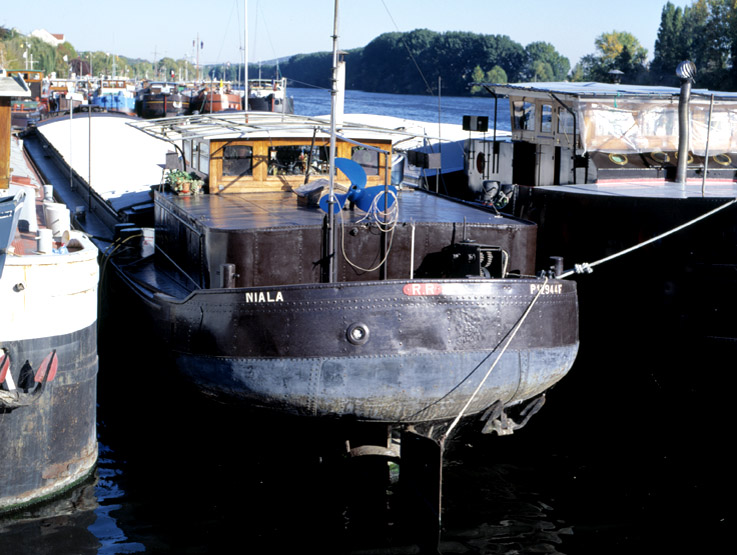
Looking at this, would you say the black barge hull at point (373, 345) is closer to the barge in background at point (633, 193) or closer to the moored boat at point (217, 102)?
the barge in background at point (633, 193)

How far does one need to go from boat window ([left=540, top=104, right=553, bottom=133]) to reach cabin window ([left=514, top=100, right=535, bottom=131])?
355mm

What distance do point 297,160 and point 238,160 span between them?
3.23 feet

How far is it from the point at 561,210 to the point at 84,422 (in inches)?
354

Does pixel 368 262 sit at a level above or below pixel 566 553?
above

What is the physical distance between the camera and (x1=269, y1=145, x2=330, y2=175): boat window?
15.0 metres

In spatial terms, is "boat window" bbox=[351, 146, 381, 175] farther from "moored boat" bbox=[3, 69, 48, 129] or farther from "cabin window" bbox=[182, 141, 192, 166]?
"moored boat" bbox=[3, 69, 48, 129]

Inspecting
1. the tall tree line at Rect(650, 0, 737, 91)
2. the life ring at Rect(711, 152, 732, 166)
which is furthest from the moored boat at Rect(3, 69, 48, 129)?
the tall tree line at Rect(650, 0, 737, 91)

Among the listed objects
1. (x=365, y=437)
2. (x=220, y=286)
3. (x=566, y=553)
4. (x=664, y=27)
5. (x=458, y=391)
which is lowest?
(x=566, y=553)

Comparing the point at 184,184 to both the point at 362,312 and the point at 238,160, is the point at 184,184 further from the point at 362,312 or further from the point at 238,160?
the point at 362,312

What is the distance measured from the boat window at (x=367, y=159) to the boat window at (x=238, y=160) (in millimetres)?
1741

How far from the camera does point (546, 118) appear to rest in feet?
65.8

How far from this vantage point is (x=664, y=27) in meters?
97.6

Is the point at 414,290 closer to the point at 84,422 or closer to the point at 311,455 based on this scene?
the point at 311,455

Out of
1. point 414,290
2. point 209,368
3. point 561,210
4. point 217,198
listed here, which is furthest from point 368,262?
point 561,210
